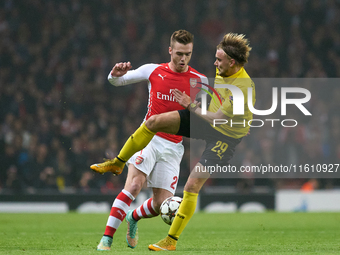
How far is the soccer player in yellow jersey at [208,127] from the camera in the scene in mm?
5234

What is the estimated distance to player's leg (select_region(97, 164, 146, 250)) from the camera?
18.1ft

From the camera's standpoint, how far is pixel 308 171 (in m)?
14.4

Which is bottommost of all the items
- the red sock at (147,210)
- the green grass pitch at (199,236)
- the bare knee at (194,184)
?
the green grass pitch at (199,236)

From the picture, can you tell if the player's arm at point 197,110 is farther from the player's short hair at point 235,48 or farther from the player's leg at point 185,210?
the player's short hair at point 235,48

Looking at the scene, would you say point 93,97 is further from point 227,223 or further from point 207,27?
point 227,223

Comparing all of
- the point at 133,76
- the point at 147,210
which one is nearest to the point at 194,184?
the point at 147,210

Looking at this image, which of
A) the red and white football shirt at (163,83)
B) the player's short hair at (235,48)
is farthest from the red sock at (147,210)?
the player's short hair at (235,48)

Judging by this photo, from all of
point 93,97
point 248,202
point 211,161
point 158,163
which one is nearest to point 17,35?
point 93,97

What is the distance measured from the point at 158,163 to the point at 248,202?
7818 mm

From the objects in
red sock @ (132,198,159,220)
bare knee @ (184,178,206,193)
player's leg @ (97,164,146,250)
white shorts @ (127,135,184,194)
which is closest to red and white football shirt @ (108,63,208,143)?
white shorts @ (127,135,184,194)

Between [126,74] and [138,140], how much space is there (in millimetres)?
1041

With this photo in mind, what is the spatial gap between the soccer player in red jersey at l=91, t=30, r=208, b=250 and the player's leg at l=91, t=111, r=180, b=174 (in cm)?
55

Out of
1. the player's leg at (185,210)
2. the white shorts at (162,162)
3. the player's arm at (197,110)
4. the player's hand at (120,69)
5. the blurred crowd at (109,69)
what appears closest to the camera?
the player's arm at (197,110)

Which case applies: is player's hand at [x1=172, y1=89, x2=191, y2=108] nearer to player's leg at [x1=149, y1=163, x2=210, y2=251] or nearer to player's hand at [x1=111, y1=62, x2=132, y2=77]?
player's leg at [x1=149, y1=163, x2=210, y2=251]
